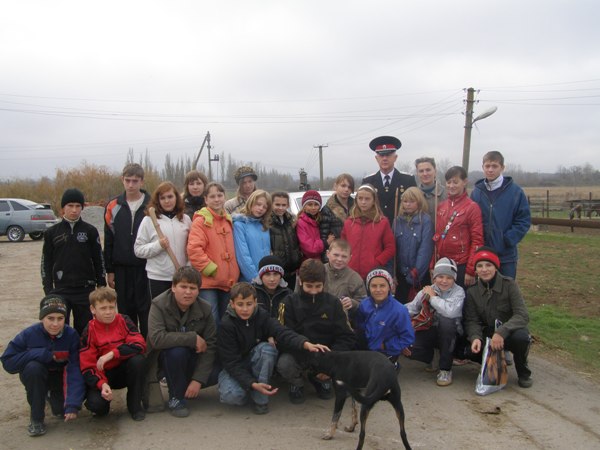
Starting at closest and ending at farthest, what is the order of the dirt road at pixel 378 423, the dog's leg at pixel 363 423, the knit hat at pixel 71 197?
the dog's leg at pixel 363 423, the dirt road at pixel 378 423, the knit hat at pixel 71 197

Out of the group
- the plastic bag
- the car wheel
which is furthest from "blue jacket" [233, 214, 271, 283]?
the car wheel

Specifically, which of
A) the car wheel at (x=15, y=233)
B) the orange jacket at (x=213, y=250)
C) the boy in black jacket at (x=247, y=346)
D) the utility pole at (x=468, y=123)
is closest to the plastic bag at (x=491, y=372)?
the boy in black jacket at (x=247, y=346)

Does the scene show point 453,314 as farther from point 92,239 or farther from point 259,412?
point 92,239

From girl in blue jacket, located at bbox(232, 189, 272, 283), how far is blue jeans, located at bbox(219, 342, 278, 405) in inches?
33.5

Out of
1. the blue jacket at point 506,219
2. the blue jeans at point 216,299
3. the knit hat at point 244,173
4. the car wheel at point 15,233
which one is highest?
the knit hat at point 244,173

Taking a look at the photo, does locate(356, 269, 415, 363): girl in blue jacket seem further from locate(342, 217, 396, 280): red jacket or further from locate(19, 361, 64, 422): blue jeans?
locate(19, 361, 64, 422): blue jeans

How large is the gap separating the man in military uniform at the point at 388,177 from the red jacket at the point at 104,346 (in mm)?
3067

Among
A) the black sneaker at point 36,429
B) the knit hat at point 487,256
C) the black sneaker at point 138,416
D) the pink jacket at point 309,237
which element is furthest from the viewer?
the pink jacket at point 309,237

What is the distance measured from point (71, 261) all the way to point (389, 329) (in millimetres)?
2917

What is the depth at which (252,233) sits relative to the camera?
509 centimetres

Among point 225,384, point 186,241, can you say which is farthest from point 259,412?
point 186,241

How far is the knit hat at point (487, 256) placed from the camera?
4.78 metres

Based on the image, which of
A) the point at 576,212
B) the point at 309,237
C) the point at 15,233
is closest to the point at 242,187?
the point at 309,237

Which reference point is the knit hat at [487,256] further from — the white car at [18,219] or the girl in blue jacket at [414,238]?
the white car at [18,219]
